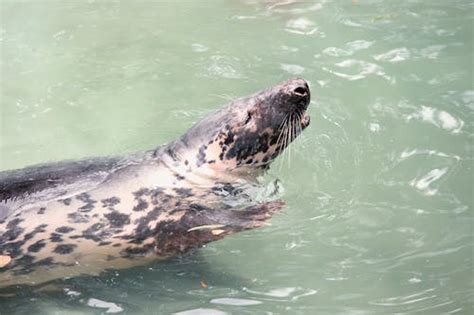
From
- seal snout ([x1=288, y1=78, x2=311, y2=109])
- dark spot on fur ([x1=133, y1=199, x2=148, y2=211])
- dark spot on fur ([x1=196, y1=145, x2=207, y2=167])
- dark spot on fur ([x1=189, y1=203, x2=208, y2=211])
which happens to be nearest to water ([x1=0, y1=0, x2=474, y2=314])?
dark spot on fur ([x1=189, y1=203, x2=208, y2=211])

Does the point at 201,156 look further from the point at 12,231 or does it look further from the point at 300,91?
the point at 12,231

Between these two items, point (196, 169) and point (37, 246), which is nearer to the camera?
point (37, 246)

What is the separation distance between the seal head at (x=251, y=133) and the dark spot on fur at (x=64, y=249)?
97 cm

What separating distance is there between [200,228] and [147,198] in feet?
1.29

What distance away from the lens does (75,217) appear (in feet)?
14.8

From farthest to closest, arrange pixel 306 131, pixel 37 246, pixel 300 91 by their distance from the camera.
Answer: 1. pixel 306 131
2. pixel 300 91
3. pixel 37 246

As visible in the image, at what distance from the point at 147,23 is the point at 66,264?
468 cm

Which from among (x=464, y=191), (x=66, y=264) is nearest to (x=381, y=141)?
(x=464, y=191)

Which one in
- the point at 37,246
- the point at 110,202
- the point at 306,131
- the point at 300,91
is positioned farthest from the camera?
the point at 306,131

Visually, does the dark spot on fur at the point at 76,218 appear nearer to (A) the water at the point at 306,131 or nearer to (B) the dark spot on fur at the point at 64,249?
(B) the dark spot on fur at the point at 64,249

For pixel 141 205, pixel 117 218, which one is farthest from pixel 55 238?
pixel 141 205

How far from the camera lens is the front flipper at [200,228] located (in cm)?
447

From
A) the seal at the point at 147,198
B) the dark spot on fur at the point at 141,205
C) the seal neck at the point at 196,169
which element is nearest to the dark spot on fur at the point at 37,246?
the seal at the point at 147,198

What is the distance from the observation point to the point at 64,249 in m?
4.41
